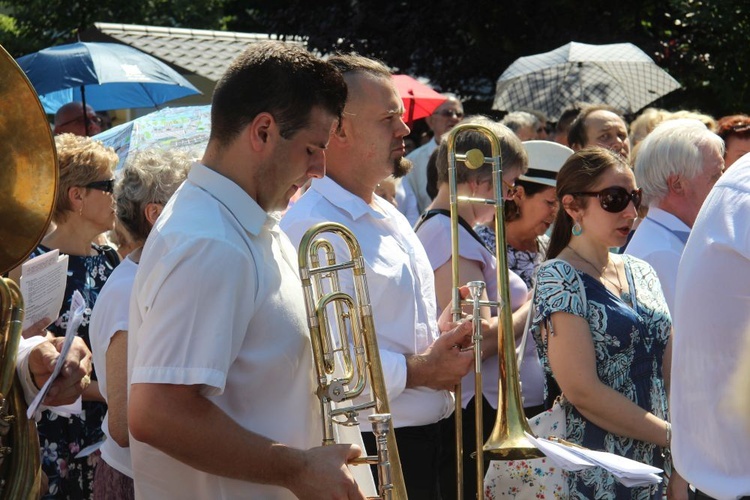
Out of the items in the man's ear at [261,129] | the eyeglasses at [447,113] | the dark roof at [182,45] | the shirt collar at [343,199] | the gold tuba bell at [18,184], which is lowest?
the dark roof at [182,45]

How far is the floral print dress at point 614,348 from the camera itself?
13.1ft

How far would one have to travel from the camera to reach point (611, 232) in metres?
4.27

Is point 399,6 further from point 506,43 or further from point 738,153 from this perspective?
point 738,153

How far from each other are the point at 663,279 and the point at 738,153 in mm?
2020

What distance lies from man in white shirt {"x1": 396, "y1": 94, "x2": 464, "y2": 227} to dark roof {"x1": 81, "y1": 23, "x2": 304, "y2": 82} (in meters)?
3.92

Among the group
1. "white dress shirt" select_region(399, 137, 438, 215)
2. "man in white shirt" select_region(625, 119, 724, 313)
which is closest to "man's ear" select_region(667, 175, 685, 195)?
"man in white shirt" select_region(625, 119, 724, 313)

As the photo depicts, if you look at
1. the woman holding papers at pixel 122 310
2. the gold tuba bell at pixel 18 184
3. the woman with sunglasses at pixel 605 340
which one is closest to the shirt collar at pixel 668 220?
the woman with sunglasses at pixel 605 340

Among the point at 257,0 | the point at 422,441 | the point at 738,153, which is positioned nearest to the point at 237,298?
the point at 422,441

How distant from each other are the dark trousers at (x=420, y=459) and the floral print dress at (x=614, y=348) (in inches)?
19.2

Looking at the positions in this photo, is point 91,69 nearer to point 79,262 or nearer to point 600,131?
Result: point 600,131

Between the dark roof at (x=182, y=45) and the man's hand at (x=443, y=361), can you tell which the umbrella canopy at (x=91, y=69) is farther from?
the man's hand at (x=443, y=361)

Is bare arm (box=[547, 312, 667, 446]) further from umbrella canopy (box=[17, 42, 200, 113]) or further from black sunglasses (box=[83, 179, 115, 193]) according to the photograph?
umbrella canopy (box=[17, 42, 200, 113])

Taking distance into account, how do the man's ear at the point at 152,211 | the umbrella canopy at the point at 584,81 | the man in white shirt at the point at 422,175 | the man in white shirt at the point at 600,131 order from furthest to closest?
the man in white shirt at the point at 422,175 → the umbrella canopy at the point at 584,81 → the man in white shirt at the point at 600,131 → the man's ear at the point at 152,211

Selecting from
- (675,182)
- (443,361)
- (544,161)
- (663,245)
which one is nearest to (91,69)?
(544,161)
